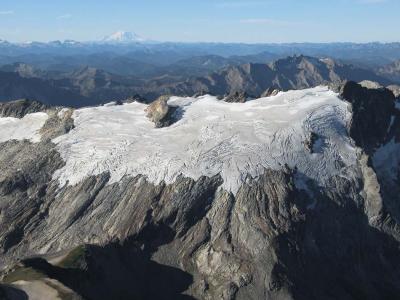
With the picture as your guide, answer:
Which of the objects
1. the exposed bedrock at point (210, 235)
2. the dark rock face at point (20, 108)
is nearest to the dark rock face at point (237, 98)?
the exposed bedrock at point (210, 235)

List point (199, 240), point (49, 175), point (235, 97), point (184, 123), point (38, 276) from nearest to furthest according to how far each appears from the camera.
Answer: point (38, 276), point (199, 240), point (49, 175), point (184, 123), point (235, 97)

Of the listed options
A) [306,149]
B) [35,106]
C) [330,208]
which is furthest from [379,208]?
[35,106]

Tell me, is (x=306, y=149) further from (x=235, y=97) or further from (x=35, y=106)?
(x=35, y=106)

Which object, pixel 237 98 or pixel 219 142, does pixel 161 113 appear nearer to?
pixel 219 142

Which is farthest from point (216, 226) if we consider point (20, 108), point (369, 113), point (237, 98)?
point (20, 108)

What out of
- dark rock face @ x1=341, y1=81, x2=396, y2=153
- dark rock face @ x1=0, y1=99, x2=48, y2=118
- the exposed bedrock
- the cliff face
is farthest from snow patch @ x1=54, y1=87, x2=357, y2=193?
dark rock face @ x1=0, y1=99, x2=48, y2=118

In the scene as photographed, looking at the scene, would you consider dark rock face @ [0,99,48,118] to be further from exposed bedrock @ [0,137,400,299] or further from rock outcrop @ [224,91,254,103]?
rock outcrop @ [224,91,254,103]

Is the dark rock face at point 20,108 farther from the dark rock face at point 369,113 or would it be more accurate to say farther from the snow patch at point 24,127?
the dark rock face at point 369,113
